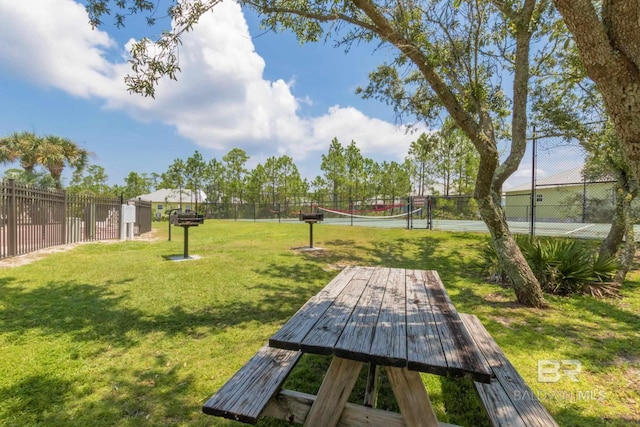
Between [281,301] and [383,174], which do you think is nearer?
[281,301]

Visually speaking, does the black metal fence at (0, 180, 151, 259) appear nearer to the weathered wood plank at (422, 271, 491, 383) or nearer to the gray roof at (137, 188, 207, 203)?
the weathered wood plank at (422, 271, 491, 383)

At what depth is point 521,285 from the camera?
13.3ft

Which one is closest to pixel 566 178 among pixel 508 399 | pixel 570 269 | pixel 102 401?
pixel 570 269

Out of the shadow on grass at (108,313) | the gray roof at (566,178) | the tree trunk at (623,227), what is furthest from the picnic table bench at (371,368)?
the gray roof at (566,178)

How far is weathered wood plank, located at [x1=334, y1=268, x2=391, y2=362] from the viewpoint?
1.34 metres

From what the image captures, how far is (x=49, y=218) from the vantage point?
7.63 m

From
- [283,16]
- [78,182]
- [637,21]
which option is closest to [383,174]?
[283,16]

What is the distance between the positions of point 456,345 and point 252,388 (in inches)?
41.5

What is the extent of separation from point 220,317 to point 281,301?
2.98 feet

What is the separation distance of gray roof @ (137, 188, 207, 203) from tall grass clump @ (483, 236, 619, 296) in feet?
115

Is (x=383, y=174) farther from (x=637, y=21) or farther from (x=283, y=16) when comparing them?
(x=637, y=21)

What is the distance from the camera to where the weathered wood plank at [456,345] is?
119 centimetres

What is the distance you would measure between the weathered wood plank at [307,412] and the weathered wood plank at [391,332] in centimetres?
41

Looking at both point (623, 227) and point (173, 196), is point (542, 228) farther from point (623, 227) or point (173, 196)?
point (173, 196)
